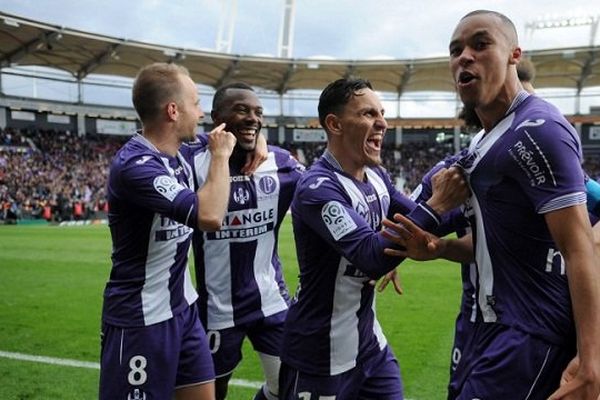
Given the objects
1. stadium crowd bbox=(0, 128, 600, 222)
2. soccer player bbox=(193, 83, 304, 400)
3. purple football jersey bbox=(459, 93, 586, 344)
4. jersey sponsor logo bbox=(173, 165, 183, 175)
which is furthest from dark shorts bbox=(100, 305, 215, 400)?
stadium crowd bbox=(0, 128, 600, 222)

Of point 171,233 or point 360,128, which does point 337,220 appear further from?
point 171,233

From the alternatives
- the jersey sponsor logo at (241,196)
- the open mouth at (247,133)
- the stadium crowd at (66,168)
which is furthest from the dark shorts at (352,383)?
the stadium crowd at (66,168)

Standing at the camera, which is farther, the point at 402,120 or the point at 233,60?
the point at 402,120

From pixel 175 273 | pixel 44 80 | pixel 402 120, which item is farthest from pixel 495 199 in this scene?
pixel 402 120

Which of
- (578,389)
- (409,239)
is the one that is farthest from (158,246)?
(578,389)

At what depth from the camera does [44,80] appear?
41656 mm

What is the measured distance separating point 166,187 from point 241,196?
1103 mm

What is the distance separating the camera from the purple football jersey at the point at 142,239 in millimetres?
2793

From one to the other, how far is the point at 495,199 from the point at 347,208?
736 mm

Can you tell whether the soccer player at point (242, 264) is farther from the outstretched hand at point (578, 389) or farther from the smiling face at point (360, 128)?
the outstretched hand at point (578, 389)

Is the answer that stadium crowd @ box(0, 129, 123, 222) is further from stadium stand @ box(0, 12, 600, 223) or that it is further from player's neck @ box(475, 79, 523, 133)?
player's neck @ box(475, 79, 523, 133)

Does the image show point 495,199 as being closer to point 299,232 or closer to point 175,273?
point 299,232

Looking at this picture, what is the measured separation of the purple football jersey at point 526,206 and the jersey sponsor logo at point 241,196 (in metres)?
1.91

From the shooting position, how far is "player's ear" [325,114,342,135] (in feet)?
9.57
